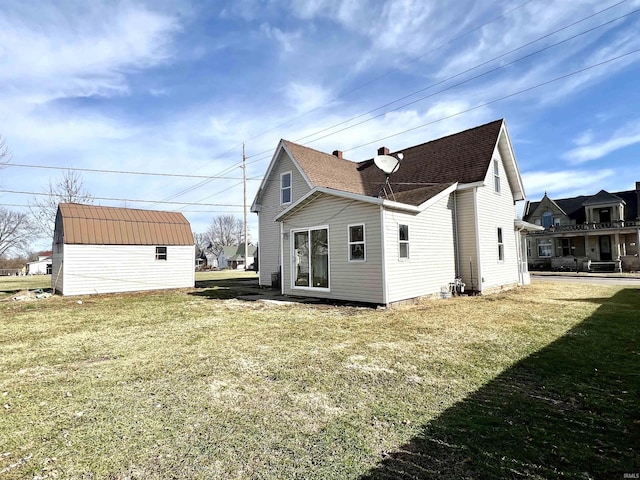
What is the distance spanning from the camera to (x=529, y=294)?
13016 mm

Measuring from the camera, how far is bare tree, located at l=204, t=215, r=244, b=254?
85.3 metres

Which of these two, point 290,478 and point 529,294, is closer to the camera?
point 290,478

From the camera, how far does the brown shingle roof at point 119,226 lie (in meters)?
15.2

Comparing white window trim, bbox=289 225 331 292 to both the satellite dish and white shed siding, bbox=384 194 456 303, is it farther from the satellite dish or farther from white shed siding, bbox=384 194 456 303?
the satellite dish

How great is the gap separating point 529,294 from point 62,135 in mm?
24686

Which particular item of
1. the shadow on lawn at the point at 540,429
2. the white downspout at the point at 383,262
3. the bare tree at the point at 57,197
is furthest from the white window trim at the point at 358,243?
the bare tree at the point at 57,197

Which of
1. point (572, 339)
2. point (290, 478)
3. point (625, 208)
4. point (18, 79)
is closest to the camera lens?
point (290, 478)

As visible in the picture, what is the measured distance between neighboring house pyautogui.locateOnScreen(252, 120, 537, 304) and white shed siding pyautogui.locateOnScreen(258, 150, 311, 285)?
53 millimetres

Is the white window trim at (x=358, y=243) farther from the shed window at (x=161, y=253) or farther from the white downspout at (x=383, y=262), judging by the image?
the shed window at (x=161, y=253)

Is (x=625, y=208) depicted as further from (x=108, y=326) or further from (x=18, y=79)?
(x=18, y=79)

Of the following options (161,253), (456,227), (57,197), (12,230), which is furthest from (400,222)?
(12,230)

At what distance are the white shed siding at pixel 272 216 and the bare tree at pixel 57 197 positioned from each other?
23554 millimetres

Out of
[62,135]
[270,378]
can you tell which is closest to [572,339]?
[270,378]

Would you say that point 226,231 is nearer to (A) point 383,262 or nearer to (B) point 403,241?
(B) point 403,241
